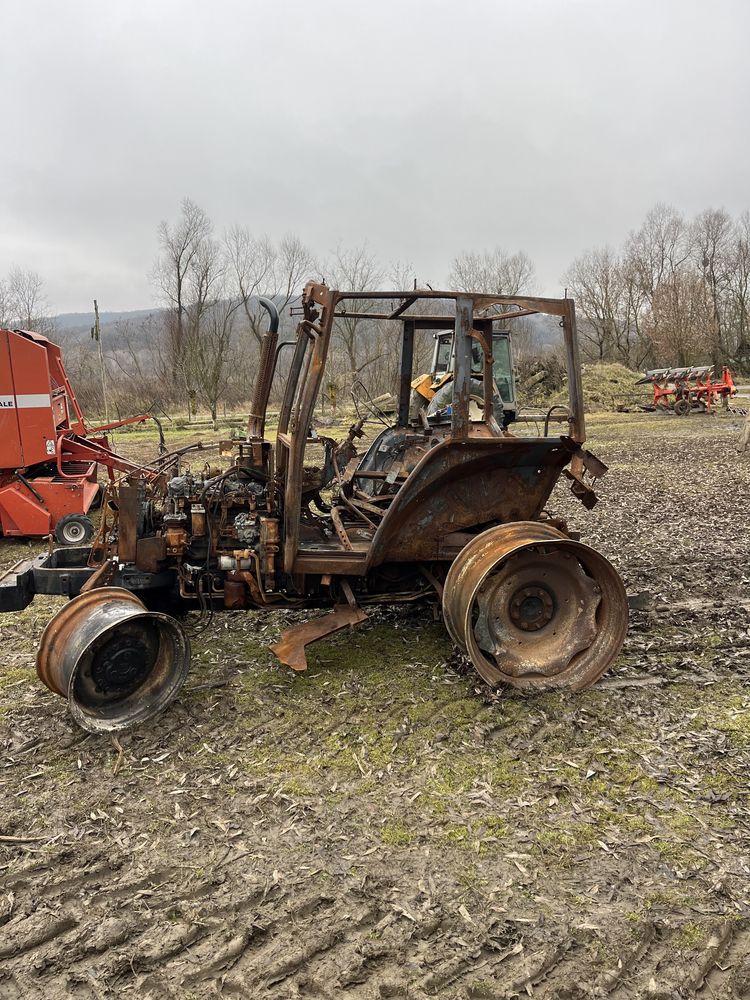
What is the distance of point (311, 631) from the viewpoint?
13.4 ft

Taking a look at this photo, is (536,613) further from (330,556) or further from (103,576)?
(103,576)

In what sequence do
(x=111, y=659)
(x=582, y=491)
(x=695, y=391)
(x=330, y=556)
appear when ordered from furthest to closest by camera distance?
(x=695, y=391) < (x=582, y=491) < (x=330, y=556) < (x=111, y=659)

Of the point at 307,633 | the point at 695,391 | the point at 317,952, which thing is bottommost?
the point at 317,952

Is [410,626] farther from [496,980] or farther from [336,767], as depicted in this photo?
[496,980]

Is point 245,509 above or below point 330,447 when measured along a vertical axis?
below

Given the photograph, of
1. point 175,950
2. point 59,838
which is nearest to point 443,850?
point 175,950

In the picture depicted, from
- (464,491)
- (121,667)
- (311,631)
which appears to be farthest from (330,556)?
(121,667)

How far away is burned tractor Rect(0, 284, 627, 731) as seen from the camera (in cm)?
361

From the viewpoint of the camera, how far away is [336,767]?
10.5 ft

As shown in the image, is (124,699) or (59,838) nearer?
(59,838)

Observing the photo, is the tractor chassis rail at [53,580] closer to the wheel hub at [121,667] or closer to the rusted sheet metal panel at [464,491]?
the wheel hub at [121,667]

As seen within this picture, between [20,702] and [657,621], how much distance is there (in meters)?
4.25

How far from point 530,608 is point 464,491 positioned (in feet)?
2.68

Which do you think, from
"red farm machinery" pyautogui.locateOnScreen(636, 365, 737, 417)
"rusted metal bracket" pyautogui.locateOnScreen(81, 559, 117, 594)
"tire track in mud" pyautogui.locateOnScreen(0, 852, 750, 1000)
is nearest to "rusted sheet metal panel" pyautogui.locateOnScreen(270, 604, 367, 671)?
"rusted metal bracket" pyautogui.locateOnScreen(81, 559, 117, 594)
